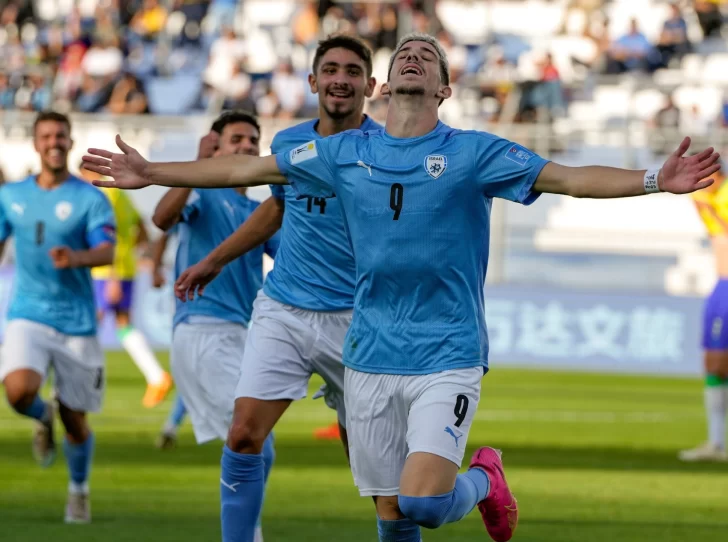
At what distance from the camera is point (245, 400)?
717cm

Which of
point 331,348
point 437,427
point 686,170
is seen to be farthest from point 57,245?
point 686,170

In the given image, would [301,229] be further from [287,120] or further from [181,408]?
[287,120]

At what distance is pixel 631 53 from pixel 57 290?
20472mm

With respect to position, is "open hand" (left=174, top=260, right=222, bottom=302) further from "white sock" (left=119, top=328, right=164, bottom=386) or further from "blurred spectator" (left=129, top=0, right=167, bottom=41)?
"blurred spectator" (left=129, top=0, right=167, bottom=41)

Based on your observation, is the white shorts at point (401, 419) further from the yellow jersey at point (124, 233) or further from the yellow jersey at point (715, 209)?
the yellow jersey at point (124, 233)

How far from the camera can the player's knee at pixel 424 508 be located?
5910mm

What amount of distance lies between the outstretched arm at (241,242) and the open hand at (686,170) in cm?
256

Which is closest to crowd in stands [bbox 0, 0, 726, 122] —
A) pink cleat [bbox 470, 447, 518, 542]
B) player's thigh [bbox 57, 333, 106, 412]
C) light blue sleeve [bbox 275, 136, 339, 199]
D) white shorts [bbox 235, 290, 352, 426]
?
player's thigh [bbox 57, 333, 106, 412]

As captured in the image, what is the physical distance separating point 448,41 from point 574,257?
7114 mm

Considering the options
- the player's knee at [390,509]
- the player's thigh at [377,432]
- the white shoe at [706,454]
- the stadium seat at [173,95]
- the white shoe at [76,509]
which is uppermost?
the stadium seat at [173,95]

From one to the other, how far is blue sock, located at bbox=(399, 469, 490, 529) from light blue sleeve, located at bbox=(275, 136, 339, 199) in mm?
1351

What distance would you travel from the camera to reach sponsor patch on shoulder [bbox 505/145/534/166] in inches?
235

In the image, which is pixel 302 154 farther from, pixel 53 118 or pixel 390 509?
pixel 53 118

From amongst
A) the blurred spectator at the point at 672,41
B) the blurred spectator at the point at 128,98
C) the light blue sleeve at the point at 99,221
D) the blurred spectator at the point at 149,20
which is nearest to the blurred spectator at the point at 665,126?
Answer: the blurred spectator at the point at 672,41
